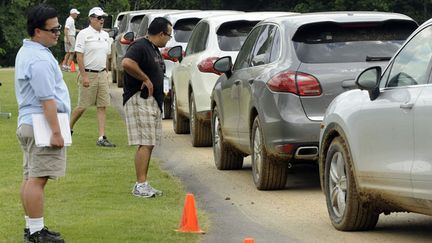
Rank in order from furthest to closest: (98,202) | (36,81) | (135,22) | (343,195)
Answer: (135,22)
(98,202)
(343,195)
(36,81)

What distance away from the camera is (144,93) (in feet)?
41.9

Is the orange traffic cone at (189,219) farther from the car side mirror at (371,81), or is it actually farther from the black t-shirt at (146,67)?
the black t-shirt at (146,67)

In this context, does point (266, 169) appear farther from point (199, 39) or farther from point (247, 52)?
point (199, 39)

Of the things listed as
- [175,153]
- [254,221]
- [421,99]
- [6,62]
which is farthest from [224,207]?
[6,62]

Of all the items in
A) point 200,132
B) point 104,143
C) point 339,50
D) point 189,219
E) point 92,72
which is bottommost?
point 104,143

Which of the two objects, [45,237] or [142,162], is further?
[142,162]

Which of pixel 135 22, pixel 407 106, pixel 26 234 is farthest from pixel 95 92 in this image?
pixel 135 22

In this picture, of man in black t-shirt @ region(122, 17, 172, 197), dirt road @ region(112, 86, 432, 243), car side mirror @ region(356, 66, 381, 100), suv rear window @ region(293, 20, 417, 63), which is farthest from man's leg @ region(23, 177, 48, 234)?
suv rear window @ region(293, 20, 417, 63)

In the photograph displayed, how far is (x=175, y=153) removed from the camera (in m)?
17.2

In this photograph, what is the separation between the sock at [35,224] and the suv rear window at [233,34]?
8.29m

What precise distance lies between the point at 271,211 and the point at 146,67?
206 centimetres

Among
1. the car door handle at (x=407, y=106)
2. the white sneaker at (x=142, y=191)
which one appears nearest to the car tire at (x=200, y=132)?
the white sneaker at (x=142, y=191)

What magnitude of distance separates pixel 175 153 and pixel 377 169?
776 cm

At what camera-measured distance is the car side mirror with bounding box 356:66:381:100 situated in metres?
9.83
